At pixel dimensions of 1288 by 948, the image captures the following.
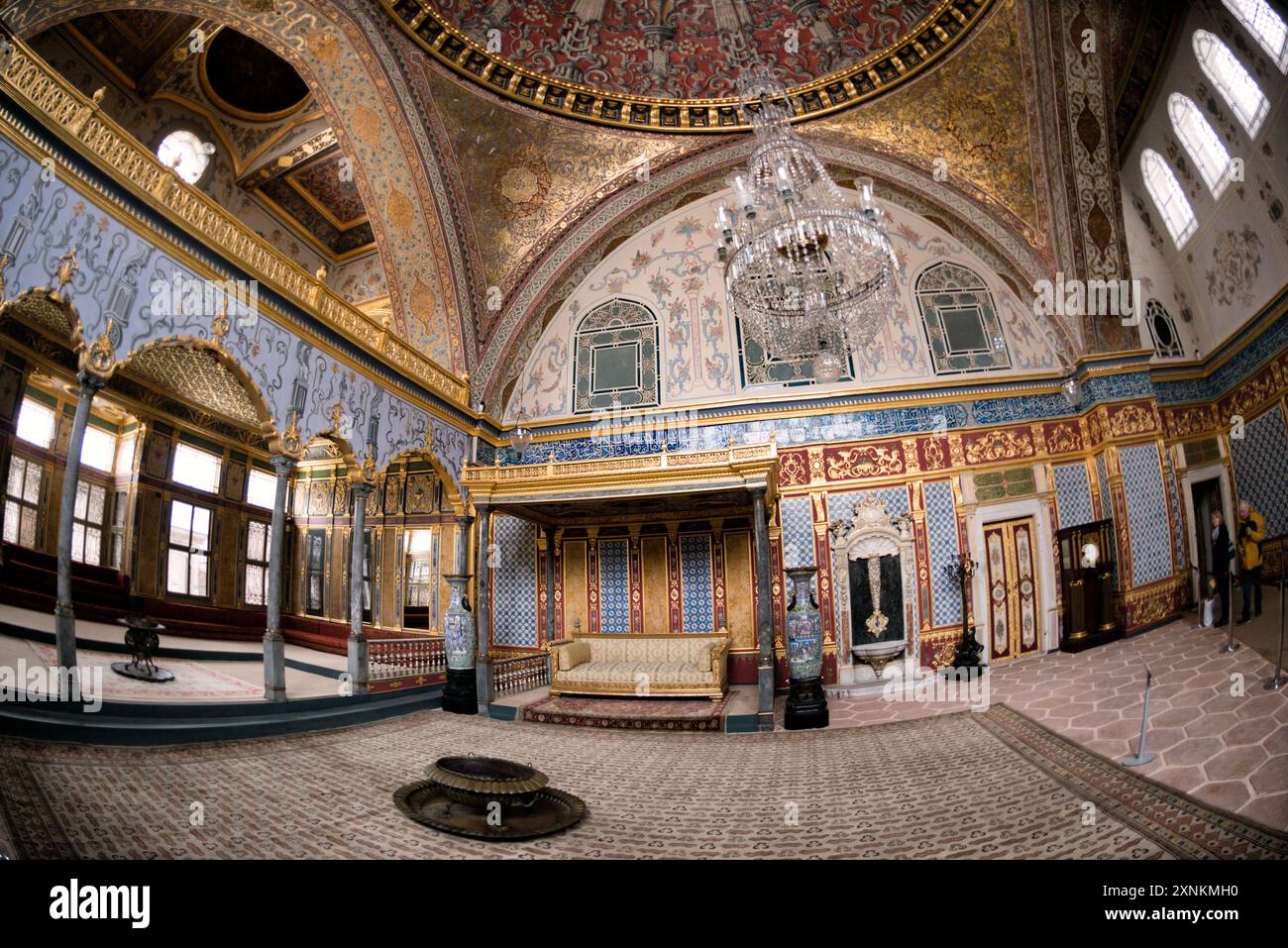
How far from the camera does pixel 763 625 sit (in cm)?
804

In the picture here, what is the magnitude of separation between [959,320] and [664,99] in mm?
7451

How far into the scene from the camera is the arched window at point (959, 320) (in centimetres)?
1138

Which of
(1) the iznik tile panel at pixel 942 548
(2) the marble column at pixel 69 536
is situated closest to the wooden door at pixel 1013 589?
(1) the iznik tile panel at pixel 942 548

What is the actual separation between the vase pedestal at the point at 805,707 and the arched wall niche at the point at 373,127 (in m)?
8.69

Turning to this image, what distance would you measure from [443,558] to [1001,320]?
40.6ft

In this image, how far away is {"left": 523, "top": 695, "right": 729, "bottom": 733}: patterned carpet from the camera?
7.72 m

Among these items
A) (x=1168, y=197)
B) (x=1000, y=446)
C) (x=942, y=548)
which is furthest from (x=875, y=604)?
(x=1168, y=197)

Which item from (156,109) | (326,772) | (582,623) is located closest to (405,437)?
(582,623)

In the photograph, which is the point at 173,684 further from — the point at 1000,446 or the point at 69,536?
the point at 1000,446

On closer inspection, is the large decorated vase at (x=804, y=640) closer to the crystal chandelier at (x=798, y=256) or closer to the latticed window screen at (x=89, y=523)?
the crystal chandelier at (x=798, y=256)

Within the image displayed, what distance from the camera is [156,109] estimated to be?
29.0ft

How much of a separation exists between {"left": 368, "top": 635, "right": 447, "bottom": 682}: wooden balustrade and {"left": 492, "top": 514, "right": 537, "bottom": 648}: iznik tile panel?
1.64 metres

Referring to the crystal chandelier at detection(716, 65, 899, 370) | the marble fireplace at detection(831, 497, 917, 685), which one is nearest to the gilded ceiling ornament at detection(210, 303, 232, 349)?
the crystal chandelier at detection(716, 65, 899, 370)
